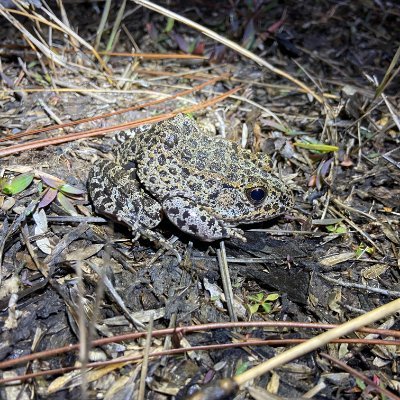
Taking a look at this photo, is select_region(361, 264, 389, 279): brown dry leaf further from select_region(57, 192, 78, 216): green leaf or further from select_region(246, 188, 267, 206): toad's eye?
select_region(57, 192, 78, 216): green leaf

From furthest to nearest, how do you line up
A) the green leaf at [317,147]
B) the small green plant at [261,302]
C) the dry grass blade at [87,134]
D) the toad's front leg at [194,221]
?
the green leaf at [317,147]
the dry grass blade at [87,134]
the toad's front leg at [194,221]
the small green plant at [261,302]

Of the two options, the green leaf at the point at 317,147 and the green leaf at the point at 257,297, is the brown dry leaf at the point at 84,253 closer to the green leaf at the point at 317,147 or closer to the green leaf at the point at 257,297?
the green leaf at the point at 257,297

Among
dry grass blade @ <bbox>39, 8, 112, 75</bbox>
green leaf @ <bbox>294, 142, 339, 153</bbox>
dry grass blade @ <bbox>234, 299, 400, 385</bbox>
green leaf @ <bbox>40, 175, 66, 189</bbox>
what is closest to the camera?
dry grass blade @ <bbox>234, 299, 400, 385</bbox>

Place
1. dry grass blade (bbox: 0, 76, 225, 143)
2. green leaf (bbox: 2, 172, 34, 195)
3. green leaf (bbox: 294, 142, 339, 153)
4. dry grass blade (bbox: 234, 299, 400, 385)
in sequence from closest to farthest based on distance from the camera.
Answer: dry grass blade (bbox: 234, 299, 400, 385) < green leaf (bbox: 2, 172, 34, 195) < dry grass blade (bbox: 0, 76, 225, 143) < green leaf (bbox: 294, 142, 339, 153)

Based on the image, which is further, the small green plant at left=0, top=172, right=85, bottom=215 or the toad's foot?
the small green plant at left=0, top=172, right=85, bottom=215

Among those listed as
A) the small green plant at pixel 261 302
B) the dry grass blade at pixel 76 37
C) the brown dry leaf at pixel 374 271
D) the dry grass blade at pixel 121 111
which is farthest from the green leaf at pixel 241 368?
the dry grass blade at pixel 76 37

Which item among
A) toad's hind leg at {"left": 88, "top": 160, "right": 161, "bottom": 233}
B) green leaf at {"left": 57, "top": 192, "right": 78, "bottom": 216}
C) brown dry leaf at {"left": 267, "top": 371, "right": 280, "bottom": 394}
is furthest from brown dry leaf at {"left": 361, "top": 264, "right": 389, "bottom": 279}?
green leaf at {"left": 57, "top": 192, "right": 78, "bottom": 216}

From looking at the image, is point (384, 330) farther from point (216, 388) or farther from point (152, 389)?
point (152, 389)

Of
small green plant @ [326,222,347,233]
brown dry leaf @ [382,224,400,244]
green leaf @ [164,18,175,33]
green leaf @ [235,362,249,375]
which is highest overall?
green leaf @ [164,18,175,33]

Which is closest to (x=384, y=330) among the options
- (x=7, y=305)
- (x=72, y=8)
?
(x=7, y=305)
